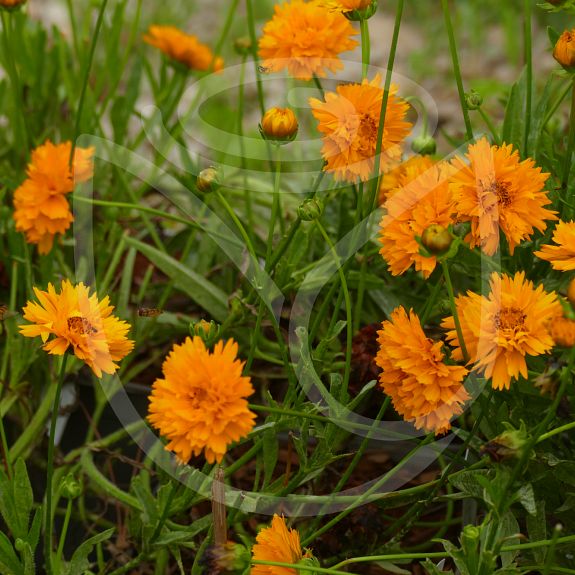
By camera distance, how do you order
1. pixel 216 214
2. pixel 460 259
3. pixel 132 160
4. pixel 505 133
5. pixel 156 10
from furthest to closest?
pixel 156 10, pixel 132 160, pixel 216 214, pixel 505 133, pixel 460 259

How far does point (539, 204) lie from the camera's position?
2.45ft

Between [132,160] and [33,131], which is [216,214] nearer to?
[132,160]

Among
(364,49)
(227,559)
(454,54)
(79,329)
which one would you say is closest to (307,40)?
(364,49)

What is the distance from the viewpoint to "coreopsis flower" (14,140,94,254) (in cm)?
98

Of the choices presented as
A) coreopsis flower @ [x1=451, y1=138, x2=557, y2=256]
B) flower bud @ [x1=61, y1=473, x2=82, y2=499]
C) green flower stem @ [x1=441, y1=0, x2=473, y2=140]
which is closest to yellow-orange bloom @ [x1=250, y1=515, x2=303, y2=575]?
flower bud @ [x1=61, y1=473, x2=82, y2=499]

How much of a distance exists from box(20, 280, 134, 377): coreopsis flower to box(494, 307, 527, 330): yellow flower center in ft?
0.90

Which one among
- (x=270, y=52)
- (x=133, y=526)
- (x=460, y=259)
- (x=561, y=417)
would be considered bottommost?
(x=133, y=526)

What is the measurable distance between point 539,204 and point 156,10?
69.6 inches

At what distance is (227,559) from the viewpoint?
65 cm

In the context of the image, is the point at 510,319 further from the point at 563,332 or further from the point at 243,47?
the point at 243,47

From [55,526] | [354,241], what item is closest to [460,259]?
[354,241]

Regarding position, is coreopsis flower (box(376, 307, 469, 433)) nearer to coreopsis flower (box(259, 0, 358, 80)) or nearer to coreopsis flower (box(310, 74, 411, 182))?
coreopsis flower (box(310, 74, 411, 182))

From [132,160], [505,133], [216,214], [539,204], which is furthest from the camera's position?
[132,160]

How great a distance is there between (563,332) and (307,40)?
41cm
